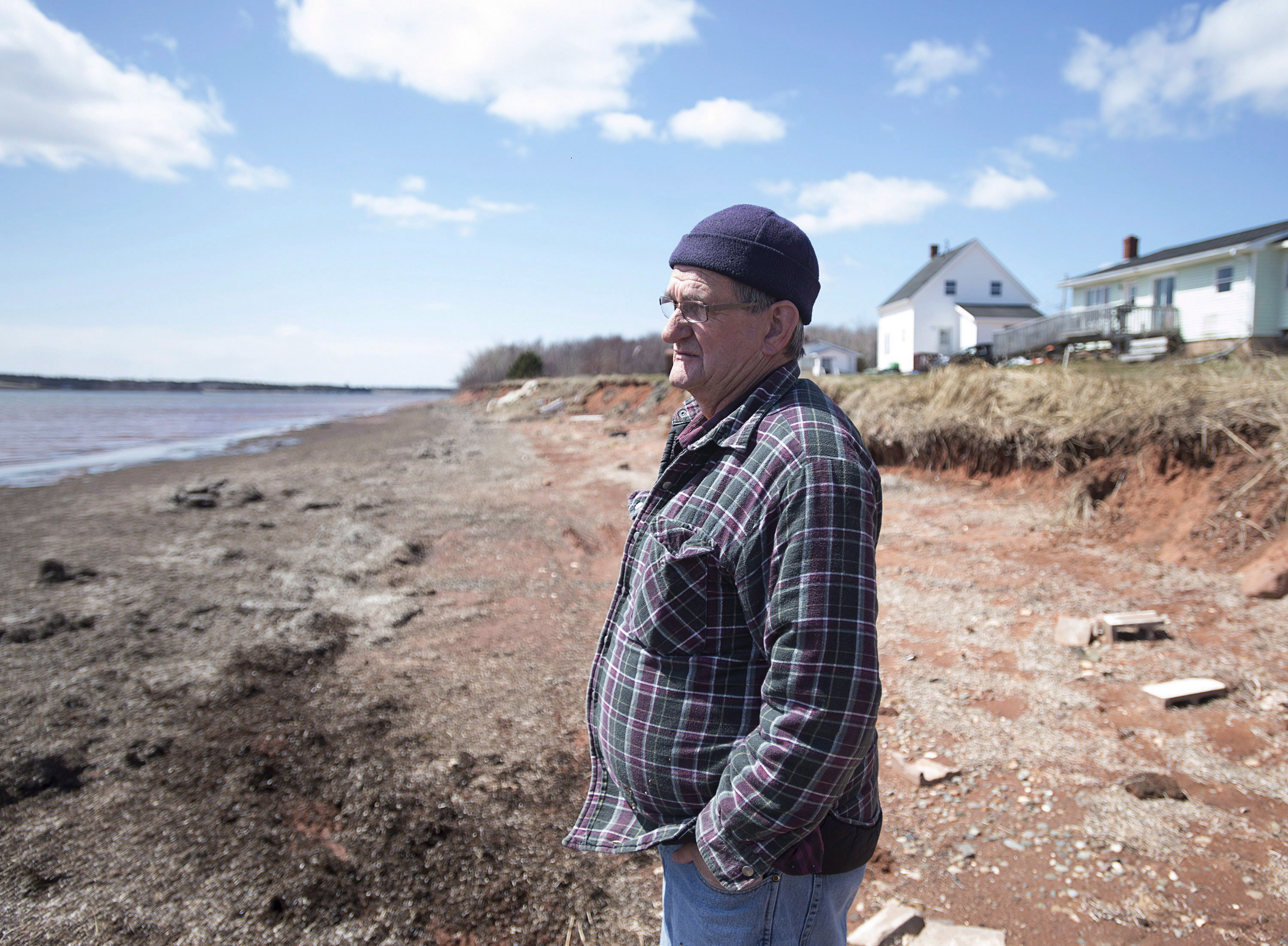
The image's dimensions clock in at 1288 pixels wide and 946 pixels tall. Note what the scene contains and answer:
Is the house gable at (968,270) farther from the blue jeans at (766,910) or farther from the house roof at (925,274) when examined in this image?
the blue jeans at (766,910)

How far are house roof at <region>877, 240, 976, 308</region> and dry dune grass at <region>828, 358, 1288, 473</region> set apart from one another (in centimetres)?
3003

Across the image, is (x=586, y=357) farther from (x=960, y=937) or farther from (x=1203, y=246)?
(x=960, y=937)

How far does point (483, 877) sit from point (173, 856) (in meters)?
1.31

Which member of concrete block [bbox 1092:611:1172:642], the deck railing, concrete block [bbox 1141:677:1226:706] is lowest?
concrete block [bbox 1141:677:1226:706]

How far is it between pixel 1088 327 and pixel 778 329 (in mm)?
26372

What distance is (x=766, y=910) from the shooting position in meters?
1.40

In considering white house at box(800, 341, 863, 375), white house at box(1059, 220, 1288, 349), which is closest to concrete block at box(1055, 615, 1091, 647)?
white house at box(1059, 220, 1288, 349)

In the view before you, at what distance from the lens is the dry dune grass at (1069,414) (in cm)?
624

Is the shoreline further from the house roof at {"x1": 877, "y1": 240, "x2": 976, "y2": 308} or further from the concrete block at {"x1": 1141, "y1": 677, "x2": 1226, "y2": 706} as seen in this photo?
the house roof at {"x1": 877, "y1": 240, "x2": 976, "y2": 308}

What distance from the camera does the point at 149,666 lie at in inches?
190

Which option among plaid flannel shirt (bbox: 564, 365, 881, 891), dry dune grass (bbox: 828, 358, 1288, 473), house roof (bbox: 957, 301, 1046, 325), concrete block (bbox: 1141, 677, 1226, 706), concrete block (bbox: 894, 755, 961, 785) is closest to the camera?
plaid flannel shirt (bbox: 564, 365, 881, 891)

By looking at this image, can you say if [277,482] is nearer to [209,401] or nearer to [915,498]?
[915,498]

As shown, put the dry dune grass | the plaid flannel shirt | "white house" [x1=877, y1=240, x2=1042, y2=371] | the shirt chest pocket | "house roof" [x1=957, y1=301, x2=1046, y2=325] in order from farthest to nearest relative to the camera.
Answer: "white house" [x1=877, y1=240, x2=1042, y2=371], "house roof" [x1=957, y1=301, x2=1046, y2=325], the dry dune grass, the shirt chest pocket, the plaid flannel shirt

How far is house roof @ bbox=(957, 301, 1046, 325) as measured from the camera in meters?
35.8
